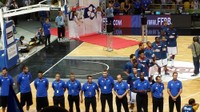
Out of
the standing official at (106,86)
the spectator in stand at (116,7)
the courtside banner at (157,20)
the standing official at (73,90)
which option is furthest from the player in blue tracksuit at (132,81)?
the spectator in stand at (116,7)

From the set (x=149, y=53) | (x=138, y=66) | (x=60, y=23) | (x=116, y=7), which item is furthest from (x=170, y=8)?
(x=138, y=66)

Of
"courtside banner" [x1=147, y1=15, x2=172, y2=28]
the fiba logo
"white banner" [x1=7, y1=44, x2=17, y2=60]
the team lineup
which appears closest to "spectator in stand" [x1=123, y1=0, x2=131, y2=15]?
"courtside banner" [x1=147, y1=15, x2=172, y2=28]

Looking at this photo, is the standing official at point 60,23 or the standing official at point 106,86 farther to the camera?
the standing official at point 60,23

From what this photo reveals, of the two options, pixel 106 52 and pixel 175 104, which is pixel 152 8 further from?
pixel 175 104

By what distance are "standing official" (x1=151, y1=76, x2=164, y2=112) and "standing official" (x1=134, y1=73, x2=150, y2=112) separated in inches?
8.9

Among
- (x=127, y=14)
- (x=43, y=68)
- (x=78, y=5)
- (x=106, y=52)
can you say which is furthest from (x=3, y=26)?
(x=127, y=14)

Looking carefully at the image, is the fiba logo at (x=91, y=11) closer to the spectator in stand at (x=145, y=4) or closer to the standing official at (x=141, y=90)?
the spectator in stand at (x=145, y=4)

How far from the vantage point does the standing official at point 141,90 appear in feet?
42.4

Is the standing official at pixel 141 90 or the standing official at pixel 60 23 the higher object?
the standing official at pixel 60 23

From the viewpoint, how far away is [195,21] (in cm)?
2822

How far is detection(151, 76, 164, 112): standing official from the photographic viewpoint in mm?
12859

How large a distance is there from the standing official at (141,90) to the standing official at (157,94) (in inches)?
8.9

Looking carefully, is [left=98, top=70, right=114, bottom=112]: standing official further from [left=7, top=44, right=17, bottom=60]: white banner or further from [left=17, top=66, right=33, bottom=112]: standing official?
[left=7, top=44, right=17, bottom=60]: white banner

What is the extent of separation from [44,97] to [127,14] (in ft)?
51.7
